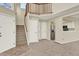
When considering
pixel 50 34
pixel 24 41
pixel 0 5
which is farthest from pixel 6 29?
pixel 50 34

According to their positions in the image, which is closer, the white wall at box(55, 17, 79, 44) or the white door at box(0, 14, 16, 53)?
the white door at box(0, 14, 16, 53)

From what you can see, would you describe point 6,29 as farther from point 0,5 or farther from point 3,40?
point 0,5

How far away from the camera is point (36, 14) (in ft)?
25.1

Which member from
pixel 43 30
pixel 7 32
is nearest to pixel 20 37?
pixel 7 32

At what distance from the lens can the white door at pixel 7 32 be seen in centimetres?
485

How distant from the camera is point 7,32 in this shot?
17.5 feet

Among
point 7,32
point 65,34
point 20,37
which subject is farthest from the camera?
point 65,34

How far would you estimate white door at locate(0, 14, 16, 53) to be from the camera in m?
4.85

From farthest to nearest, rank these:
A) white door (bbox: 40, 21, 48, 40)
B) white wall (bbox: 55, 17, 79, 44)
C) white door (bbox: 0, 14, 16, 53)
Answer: white door (bbox: 40, 21, 48, 40) < white wall (bbox: 55, 17, 79, 44) < white door (bbox: 0, 14, 16, 53)

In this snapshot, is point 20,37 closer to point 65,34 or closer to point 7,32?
point 7,32

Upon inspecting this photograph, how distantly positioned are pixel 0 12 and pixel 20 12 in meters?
4.51

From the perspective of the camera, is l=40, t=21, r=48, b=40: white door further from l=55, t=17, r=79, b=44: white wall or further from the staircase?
the staircase

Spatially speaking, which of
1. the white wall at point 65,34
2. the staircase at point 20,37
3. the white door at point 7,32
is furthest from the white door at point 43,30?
the white door at point 7,32

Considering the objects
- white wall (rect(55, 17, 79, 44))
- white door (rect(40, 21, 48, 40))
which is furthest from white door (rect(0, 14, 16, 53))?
white door (rect(40, 21, 48, 40))
